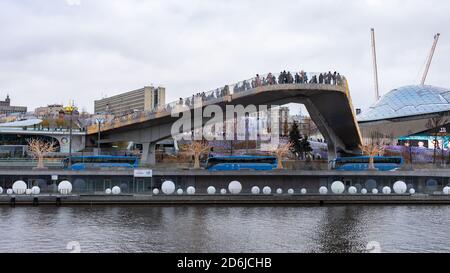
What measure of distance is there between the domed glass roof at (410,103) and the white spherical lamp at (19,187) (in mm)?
78569

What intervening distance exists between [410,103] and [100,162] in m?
75.3

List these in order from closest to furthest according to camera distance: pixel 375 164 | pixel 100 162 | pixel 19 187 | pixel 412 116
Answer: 1. pixel 19 187
2. pixel 100 162
3. pixel 375 164
4. pixel 412 116

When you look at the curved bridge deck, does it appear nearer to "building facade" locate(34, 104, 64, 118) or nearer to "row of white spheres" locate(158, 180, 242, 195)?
"row of white spheres" locate(158, 180, 242, 195)

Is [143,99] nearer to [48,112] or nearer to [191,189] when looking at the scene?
[48,112]

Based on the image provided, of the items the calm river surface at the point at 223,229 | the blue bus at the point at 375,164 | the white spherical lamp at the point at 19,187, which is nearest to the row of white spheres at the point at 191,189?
the calm river surface at the point at 223,229

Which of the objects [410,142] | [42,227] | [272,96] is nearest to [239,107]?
[272,96]

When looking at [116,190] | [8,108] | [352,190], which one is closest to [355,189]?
[352,190]

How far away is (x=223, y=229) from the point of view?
970 inches

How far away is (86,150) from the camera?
52.7 metres

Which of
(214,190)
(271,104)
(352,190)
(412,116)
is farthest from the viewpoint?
(412,116)

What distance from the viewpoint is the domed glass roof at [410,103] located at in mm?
97875

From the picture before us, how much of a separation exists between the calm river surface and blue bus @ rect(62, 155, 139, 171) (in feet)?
28.4
